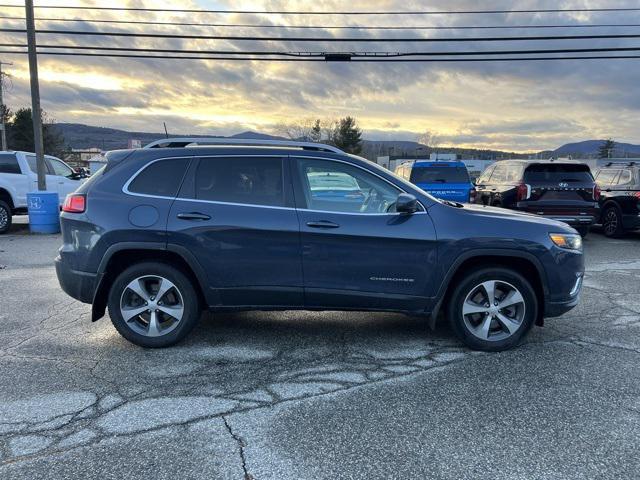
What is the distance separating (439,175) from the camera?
11.9 meters

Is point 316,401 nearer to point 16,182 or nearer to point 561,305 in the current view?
point 561,305

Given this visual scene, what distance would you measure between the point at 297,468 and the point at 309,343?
1941 mm

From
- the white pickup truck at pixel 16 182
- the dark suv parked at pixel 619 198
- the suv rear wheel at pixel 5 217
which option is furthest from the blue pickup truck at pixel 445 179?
the suv rear wheel at pixel 5 217

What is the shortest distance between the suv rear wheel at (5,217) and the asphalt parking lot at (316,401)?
8.07 m

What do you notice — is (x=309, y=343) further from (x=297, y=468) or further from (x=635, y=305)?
(x=635, y=305)

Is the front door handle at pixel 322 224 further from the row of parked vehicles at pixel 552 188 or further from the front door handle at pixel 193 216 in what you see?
the row of parked vehicles at pixel 552 188

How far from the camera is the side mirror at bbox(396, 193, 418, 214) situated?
13.8ft

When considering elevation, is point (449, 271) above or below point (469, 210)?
below

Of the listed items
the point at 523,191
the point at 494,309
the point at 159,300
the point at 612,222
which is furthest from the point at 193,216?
the point at 612,222

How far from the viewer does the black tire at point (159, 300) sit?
434 centimetres

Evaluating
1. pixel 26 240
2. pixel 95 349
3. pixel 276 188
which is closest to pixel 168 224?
pixel 276 188

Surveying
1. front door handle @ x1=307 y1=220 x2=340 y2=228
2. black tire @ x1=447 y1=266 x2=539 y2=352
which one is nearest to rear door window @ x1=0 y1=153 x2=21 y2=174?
front door handle @ x1=307 y1=220 x2=340 y2=228

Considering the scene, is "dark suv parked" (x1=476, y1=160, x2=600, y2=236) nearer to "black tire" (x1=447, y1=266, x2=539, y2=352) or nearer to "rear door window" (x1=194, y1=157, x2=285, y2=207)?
"black tire" (x1=447, y1=266, x2=539, y2=352)

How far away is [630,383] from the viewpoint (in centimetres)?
385
